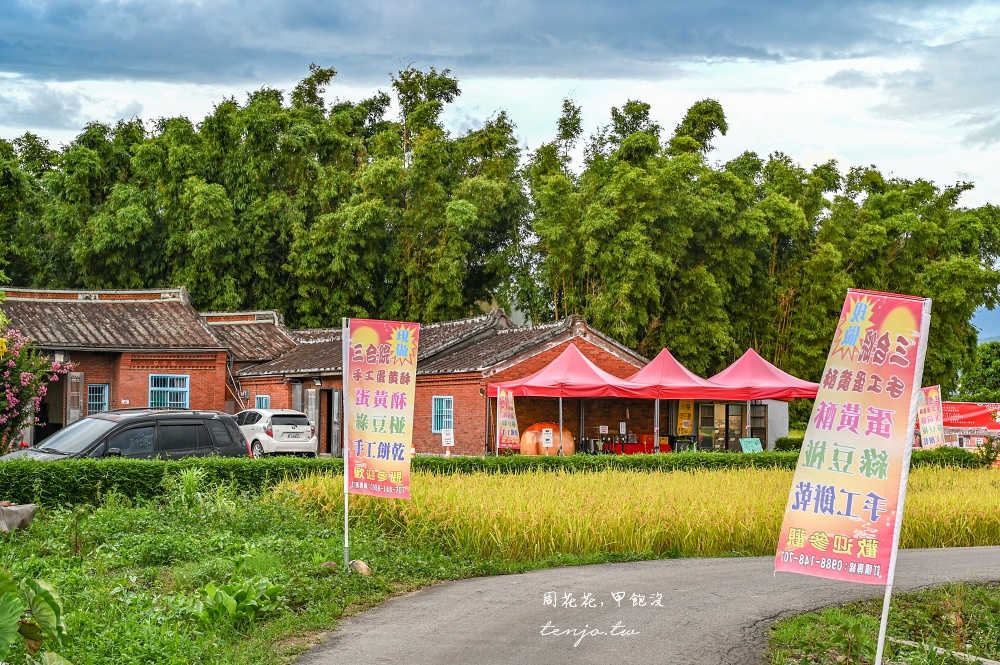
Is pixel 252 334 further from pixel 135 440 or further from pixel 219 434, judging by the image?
pixel 135 440

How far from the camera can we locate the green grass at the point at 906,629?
7891 millimetres

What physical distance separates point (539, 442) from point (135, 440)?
13.5 meters

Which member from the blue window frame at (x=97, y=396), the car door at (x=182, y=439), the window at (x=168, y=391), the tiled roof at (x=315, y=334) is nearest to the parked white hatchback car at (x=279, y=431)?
the window at (x=168, y=391)

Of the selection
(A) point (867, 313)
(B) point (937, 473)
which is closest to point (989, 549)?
(B) point (937, 473)

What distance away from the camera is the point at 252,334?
1540 inches

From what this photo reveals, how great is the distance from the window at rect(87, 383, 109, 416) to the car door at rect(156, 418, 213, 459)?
17.1 meters

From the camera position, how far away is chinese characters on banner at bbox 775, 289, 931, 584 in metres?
6.99

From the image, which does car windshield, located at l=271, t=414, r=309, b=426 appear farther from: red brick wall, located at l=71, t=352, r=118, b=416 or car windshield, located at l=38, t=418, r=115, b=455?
car windshield, located at l=38, t=418, r=115, b=455

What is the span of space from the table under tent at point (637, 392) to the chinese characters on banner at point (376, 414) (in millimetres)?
14105

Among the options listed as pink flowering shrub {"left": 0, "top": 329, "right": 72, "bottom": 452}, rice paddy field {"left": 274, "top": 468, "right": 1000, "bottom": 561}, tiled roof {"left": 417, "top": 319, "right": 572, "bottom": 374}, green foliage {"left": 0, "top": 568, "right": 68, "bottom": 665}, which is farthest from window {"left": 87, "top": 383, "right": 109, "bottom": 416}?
green foliage {"left": 0, "top": 568, "right": 68, "bottom": 665}

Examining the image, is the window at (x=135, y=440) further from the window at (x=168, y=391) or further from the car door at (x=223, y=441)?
the window at (x=168, y=391)

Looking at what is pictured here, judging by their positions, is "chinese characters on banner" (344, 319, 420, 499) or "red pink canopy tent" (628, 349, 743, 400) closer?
"chinese characters on banner" (344, 319, 420, 499)

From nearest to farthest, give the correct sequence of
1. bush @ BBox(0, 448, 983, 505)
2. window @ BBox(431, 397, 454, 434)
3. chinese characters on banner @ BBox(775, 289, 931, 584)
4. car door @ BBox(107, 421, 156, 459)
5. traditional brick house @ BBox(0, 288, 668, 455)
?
chinese characters on banner @ BBox(775, 289, 931, 584) → bush @ BBox(0, 448, 983, 505) → car door @ BBox(107, 421, 156, 459) → traditional brick house @ BBox(0, 288, 668, 455) → window @ BBox(431, 397, 454, 434)

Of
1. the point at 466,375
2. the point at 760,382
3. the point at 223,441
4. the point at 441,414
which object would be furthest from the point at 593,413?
the point at 223,441
